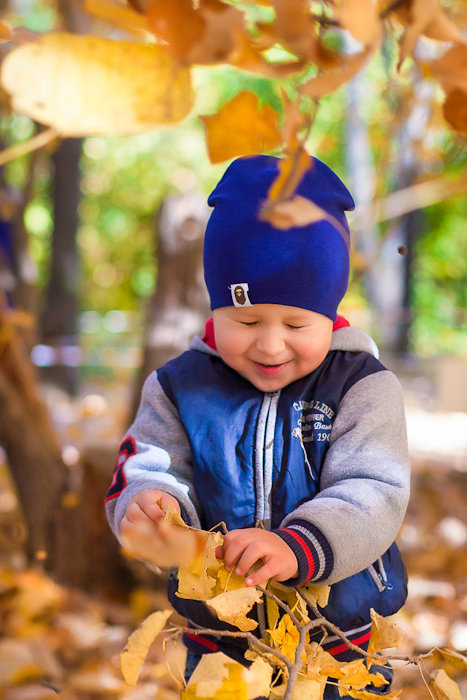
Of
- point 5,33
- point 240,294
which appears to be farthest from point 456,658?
point 5,33

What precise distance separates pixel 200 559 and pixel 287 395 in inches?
12.7

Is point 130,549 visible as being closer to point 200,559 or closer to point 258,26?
point 200,559

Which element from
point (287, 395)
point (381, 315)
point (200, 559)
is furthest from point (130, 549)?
point (381, 315)

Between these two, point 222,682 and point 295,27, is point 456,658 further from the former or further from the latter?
point 295,27

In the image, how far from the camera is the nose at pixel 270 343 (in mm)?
956

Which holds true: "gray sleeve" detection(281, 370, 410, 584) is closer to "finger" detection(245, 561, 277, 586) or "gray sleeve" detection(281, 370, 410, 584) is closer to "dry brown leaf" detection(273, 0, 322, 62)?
"finger" detection(245, 561, 277, 586)

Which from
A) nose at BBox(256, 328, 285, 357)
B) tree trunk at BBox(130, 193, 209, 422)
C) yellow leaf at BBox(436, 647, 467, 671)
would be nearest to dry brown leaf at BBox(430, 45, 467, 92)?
nose at BBox(256, 328, 285, 357)

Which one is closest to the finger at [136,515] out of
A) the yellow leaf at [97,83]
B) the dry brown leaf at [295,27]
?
the yellow leaf at [97,83]

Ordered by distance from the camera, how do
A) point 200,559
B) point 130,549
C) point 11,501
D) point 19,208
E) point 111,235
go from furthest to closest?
point 111,235
point 11,501
point 19,208
point 200,559
point 130,549

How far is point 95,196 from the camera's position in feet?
44.8

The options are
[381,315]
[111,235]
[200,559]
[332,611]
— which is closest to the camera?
[200,559]

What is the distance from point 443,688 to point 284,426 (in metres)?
0.37

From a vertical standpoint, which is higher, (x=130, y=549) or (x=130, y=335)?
(x=130, y=549)

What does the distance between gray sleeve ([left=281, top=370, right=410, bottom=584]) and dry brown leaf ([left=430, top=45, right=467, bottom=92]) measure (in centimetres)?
43
